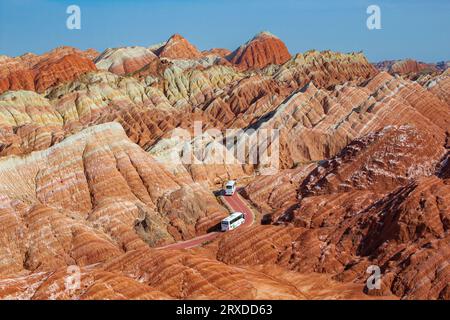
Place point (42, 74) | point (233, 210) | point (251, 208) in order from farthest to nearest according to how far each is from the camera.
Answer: point (42, 74) → point (251, 208) → point (233, 210)

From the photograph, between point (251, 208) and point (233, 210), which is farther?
point (251, 208)

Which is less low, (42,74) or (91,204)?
(42,74)

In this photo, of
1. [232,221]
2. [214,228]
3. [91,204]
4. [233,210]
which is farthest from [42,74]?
[232,221]

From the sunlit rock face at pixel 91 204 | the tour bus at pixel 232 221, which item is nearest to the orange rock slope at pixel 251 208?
the sunlit rock face at pixel 91 204

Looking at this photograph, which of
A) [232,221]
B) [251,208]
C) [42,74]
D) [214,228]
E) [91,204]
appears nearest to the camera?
[232,221]

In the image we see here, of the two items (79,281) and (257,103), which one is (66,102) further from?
(79,281)

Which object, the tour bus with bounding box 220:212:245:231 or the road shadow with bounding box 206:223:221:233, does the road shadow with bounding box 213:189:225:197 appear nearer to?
the tour bus with bounding box 220:212:245:231

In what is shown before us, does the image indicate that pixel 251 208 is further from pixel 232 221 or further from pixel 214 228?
pixel 232 221

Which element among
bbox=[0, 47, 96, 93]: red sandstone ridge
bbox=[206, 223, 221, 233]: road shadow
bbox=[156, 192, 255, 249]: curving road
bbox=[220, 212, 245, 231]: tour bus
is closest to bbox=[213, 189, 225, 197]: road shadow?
bbox=[156, 192, 255, 249]: curving road

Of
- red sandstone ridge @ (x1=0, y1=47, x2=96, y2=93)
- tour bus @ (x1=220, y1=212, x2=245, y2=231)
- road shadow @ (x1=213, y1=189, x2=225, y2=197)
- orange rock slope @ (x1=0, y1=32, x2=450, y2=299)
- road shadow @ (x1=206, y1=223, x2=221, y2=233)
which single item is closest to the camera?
orange rock slope @ (x1=0, y1=32, x2=450, y2=299)
